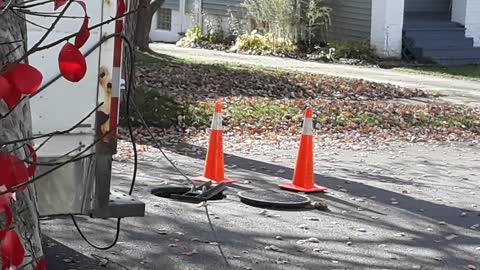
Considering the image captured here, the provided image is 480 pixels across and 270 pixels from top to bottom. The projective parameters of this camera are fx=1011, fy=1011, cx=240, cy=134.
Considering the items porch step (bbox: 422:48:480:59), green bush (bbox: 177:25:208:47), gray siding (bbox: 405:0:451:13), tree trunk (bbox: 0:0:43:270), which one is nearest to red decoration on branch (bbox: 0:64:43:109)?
tree trunk (bbox: 0:0:43:270)

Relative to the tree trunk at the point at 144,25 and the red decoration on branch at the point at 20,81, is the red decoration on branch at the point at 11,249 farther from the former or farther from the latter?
the tree trunk at the point at 144,25

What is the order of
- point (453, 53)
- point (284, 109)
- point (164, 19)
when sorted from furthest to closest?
point (164, 19) < point (453, 53) < point (284, 109)

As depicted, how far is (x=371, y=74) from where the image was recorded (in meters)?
21.8

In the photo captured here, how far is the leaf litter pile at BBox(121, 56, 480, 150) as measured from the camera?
13531 mm

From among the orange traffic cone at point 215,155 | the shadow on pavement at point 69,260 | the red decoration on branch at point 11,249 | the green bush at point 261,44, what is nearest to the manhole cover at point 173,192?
the orange traffic cone at point 215,155

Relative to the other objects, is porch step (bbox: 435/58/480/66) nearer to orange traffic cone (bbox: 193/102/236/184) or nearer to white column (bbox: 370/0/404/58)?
white column (bbox: 370/0/404/58)

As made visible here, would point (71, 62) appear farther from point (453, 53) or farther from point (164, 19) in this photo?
point (164, 19)

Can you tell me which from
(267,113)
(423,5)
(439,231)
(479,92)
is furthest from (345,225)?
(423,5)

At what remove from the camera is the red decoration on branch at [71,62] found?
2.34 meters

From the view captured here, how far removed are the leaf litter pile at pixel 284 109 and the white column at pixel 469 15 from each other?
790 cm

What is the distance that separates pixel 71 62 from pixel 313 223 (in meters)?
6.07

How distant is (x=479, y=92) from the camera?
774 inches

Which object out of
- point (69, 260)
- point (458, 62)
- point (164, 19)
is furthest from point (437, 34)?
point (69, 260)

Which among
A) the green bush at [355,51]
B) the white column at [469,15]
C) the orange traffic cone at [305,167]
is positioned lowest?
the orange traffic cone at [305,167]
